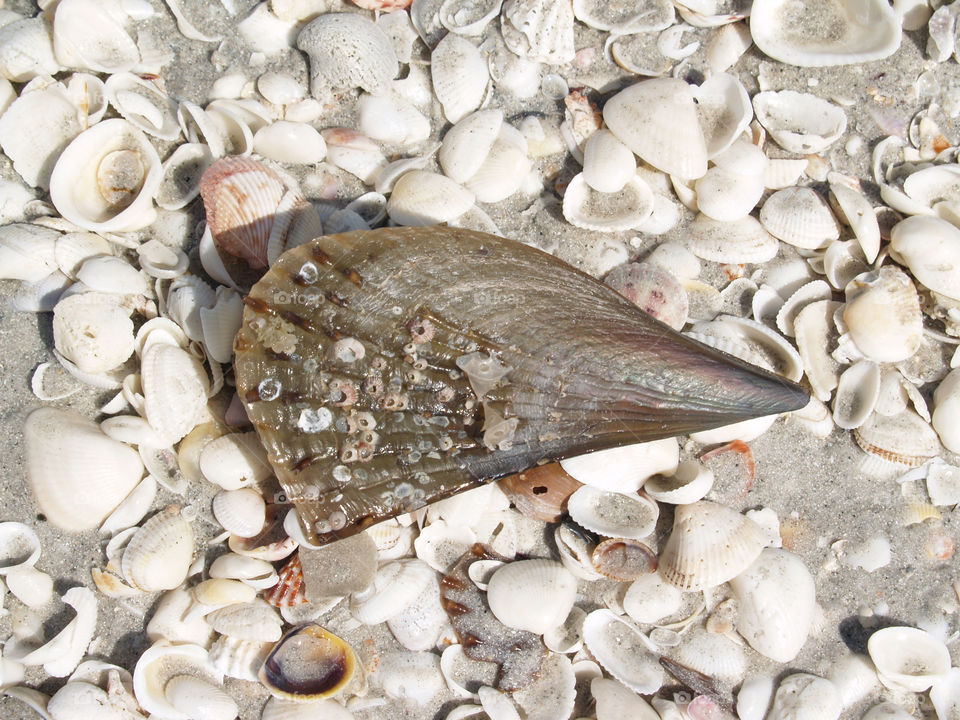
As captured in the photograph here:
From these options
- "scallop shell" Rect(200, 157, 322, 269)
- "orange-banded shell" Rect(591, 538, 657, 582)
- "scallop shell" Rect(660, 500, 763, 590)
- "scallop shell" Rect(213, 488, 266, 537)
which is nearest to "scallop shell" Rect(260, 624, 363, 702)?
"scallop shell" Rect(213, 488, 266, 537)

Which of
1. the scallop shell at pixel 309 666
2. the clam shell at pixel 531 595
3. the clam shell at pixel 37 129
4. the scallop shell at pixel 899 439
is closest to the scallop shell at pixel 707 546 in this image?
the clam shell at pixel 531 595

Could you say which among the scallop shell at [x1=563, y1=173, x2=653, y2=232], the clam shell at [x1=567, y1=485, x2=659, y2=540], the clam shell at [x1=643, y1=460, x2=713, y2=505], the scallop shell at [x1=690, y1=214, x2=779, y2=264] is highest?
the scallop shell at [x1=563, y1=173, x2=653, y2=232]

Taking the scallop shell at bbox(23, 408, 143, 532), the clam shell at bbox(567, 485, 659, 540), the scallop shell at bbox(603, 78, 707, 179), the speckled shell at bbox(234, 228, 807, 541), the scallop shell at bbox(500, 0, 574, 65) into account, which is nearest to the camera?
the speckled shell at bbox(234, 228, 807, 541)

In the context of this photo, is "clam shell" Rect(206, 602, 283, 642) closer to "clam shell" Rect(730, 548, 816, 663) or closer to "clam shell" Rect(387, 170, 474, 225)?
"clam shell" Rect(387, 170, 474, 225)

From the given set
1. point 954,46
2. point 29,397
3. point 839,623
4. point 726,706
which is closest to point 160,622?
point 29,397

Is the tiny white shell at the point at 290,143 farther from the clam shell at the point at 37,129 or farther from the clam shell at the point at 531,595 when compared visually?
the clam shell at the point at 531,595

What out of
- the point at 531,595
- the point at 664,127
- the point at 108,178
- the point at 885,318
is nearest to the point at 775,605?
the point at 531,595

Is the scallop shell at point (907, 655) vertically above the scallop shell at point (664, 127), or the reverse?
the scallop shell at point (664, 127)
